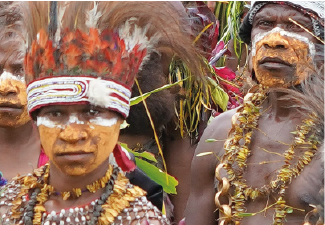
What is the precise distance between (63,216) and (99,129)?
417 mm

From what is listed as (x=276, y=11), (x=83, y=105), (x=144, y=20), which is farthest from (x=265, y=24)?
(x=83, y=105)

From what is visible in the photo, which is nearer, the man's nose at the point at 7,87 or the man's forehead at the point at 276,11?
the man's forehead at the point at 276,11

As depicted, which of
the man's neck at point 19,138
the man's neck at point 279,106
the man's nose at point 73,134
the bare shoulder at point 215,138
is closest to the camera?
the man's nose at point 73,134

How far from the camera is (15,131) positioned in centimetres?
587

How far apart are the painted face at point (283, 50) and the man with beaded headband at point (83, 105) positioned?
3.23 feet

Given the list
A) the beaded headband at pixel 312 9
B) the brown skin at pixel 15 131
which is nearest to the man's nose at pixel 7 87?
the brown skin at pixel 15 131

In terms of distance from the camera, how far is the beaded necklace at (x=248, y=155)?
4934 mm

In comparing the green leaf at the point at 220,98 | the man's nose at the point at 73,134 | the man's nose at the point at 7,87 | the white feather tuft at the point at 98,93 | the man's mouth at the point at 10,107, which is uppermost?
the white feather tuft at the point at 98,93

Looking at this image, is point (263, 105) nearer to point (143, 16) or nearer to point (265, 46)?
point (265, 46)

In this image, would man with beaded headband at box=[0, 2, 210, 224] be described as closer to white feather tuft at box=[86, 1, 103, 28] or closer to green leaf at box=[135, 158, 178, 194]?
white feather tuft at box=[86, 1, 103, 28]

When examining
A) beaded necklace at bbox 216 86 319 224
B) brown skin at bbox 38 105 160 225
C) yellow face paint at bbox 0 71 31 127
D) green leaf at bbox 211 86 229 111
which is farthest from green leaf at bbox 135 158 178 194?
green leaf at bbox 211 86 229 111

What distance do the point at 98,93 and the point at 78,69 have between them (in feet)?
0.45

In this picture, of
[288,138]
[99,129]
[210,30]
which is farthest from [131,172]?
[210,30]

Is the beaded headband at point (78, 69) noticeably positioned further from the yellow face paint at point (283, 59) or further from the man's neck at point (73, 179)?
the yellow face paint at point (283, 59)
